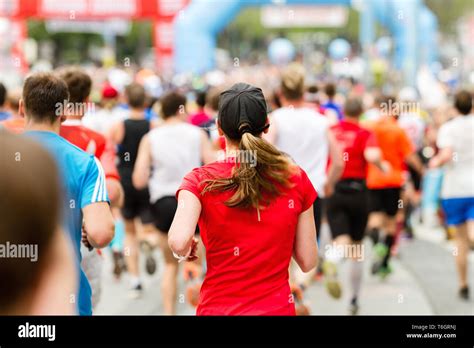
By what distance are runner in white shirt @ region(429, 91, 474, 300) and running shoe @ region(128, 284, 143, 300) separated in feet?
9.61

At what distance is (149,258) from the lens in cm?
921

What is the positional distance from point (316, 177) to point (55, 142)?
11.8 ft

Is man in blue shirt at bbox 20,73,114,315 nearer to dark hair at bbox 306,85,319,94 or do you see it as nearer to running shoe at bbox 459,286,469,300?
running shoe at bbox 459,286,469,300

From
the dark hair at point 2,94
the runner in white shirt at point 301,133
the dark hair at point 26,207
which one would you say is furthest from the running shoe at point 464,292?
the dark hair at point 26,207

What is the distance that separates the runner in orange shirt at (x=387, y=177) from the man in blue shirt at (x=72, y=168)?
6.18 meters

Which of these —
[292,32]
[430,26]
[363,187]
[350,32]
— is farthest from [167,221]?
[292,32]

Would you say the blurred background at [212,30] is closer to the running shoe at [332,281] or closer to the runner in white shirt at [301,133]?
the running shoe at [332,281]

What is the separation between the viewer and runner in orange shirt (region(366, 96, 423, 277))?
9867 millimetres

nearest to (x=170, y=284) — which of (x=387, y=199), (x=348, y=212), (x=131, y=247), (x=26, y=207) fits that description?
(x=348, y=212)

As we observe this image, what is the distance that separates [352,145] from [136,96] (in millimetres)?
1988

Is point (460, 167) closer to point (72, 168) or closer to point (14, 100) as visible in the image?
point (14, 100)

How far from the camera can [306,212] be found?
360 centimetres

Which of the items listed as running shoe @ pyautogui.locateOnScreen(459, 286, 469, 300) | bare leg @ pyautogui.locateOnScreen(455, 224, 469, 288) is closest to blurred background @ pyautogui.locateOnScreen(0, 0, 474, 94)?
bare leg @ pyautogui.locateOnScreen(455, 224, 469, 288)

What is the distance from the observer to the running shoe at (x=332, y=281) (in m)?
8.19
